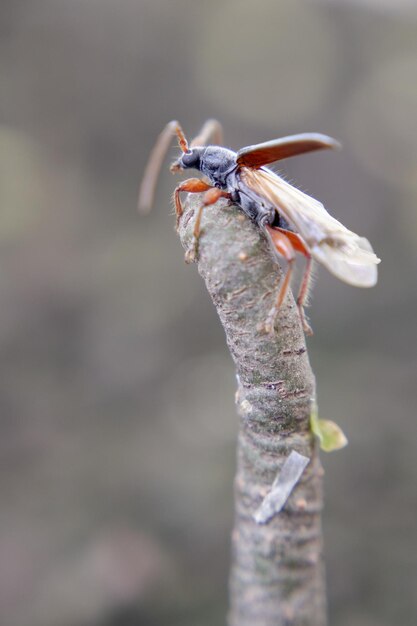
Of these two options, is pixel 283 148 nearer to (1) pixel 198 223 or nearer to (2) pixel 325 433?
(1) pixel 198 223

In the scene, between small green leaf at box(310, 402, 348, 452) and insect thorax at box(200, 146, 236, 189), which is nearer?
small green leaf at box(310, 402, 348, 452)

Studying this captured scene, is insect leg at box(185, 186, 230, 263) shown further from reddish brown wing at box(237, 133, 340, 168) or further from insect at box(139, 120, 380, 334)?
reddish brown wing at box(237, 133, 340, 168)

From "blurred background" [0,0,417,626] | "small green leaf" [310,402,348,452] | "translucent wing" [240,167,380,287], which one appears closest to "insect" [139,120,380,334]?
"translucent wing" [240,167,380,287]

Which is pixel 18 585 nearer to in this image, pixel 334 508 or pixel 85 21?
pixel 334 508

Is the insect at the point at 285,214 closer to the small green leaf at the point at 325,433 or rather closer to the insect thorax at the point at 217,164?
the insect thorax at the point at 217,164

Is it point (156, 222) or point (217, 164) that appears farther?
point (156, 222)

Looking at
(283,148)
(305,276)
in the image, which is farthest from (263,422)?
(283,148)

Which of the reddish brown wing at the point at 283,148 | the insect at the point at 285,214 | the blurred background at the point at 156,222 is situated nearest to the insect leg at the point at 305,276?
the insect at the point at 285,214
